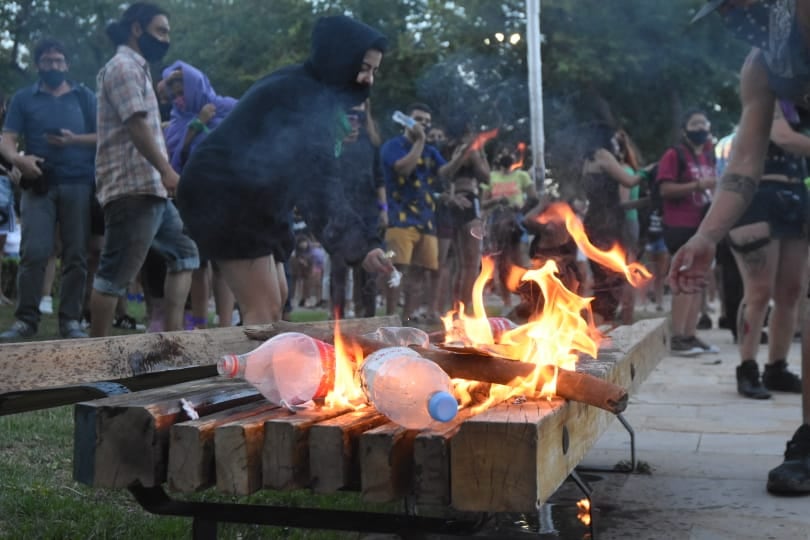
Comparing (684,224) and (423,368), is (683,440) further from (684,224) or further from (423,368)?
(684,224)

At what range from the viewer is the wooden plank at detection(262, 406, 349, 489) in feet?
6.11

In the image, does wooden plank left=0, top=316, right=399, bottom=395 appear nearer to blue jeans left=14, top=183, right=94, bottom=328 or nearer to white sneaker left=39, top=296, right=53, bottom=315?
blue jeans left=14, top=183, right=94, bottom=328

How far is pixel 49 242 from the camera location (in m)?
6.99

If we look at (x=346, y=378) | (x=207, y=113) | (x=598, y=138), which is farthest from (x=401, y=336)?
(x=598, y=138)

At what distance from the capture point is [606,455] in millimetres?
4191

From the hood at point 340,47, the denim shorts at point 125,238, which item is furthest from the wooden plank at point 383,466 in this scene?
A: the denim shorts at point 125,238

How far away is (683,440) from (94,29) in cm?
2685

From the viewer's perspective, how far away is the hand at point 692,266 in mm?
3418

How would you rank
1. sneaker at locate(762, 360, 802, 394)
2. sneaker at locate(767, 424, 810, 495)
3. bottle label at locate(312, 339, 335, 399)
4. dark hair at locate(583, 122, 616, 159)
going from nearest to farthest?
bottle label at locate(312, 339, 335, 399) → sneaker at locate(767, 424, 810, 495) → sneaker at locate(762, 360, 802, 394) → dark hair at locate(583, 122, 616, 159)

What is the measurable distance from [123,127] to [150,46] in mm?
515

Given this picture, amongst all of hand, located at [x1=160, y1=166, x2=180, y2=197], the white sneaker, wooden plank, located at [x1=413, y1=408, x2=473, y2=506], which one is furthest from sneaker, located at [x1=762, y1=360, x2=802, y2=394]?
the white sneaker

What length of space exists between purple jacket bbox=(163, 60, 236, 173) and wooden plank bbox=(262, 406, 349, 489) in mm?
5188

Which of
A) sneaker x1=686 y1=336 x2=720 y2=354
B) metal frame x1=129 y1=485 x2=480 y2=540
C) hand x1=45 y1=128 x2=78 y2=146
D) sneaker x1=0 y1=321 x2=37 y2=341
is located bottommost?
sneaker x1=686 y1=336 x2=720 y2=354

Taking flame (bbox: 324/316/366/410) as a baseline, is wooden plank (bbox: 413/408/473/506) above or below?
below
